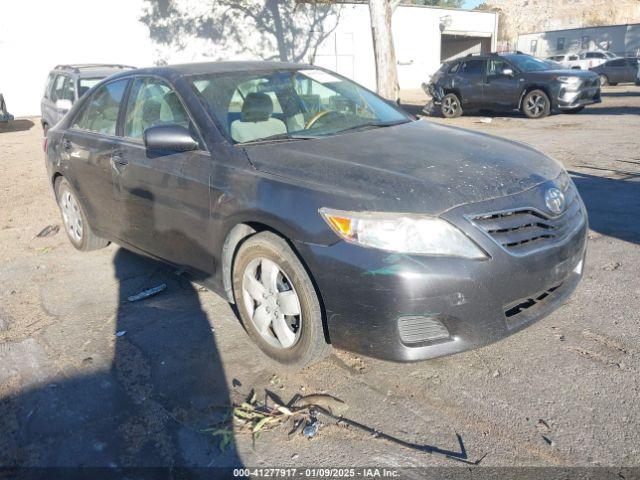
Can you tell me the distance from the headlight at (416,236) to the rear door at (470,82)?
14.4 meters

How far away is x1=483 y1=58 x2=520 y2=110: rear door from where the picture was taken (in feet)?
49.7

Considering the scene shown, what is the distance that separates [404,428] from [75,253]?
4085 millimetres

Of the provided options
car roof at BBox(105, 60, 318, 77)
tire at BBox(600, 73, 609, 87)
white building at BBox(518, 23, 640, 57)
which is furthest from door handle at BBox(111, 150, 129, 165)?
white building at BBox(518, 23, 640, 57)

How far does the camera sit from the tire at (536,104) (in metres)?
14.8

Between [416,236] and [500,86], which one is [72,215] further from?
[500,86]

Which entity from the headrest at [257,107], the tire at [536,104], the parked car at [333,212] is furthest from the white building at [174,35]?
the headrest at [257,107]

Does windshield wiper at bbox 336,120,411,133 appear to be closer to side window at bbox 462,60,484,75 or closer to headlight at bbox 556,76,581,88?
headlight at bbox 556,76,581,88

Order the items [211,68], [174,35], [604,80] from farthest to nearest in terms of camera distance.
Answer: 1. [604,80]
2. [174,35]
3. [211,68]

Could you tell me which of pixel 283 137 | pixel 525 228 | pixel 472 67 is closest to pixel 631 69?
pixel 472 67

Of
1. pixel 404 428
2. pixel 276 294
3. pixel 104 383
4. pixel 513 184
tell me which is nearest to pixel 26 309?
pixel 104 383

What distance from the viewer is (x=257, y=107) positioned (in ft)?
12.7

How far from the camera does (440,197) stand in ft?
9.02

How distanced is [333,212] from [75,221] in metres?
3.60

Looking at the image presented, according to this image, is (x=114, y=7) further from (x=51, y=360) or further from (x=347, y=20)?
(x=51, y=360)
